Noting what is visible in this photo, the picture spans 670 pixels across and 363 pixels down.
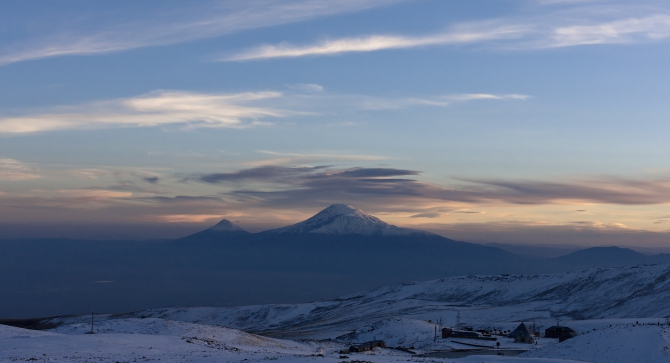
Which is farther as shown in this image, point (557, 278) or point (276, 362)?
point (557, 278)

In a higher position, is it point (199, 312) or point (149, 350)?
point (149, 350)

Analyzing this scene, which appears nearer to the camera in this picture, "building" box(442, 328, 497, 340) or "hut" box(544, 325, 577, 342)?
"building" box(442, 328, 497, 340)

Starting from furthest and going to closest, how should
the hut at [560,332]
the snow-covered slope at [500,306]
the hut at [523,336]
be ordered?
the snow-covered slope at [500,306] < the hut at [560,332] < the hut at [523,336]

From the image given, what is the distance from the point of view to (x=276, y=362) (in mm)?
46312

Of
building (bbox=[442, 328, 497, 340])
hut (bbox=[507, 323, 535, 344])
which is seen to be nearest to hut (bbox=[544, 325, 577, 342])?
hut (bbox=[507, 323, 535, 344])

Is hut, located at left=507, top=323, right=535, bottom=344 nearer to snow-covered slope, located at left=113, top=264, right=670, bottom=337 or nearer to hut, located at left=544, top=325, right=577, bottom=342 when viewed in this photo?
hut, located at left=544, top=325, right=577, bottom=342

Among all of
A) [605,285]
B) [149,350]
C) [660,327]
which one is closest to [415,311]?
[605,285]

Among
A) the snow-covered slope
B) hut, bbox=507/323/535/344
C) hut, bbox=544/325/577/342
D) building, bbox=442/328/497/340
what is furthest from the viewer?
the snow-covered slope

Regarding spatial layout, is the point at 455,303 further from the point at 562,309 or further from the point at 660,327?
the point at 660,327

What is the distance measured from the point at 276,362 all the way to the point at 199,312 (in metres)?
158

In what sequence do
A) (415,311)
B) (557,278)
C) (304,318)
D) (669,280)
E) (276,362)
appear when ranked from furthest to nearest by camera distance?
(557,278)
(304,318)
(415,311)
(669,280)
(276,362)

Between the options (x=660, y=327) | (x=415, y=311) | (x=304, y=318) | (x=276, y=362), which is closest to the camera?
(x=276, y=362)

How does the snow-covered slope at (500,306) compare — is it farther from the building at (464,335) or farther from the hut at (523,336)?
the hut at (523,336)

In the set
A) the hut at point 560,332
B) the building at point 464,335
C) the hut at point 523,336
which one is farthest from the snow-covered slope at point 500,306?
the hut at point 523,336
